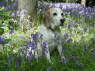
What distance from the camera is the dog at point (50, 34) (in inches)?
216

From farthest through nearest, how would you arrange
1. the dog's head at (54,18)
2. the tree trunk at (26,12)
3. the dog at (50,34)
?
the tree trunk at (26,12) → the dog's head at (54,18) → the dog at (50,34)

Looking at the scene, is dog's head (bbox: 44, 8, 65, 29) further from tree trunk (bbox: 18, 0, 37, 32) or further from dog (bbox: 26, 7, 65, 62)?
tree trunk (bbox: 18, 0, 37, 32)

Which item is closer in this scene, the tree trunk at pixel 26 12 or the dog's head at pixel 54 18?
the dog's head at pixel 54 18

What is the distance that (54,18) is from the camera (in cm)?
585

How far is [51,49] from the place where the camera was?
228 inches

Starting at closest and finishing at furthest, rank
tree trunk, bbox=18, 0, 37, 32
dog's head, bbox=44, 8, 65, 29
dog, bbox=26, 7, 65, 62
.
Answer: dog, bbox=26, 7, 65, 62 < dog's head, bbox=44, 8, 65, 29 < tree trunk, bbox=18, 0, 37, 32

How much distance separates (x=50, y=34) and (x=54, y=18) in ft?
1.47

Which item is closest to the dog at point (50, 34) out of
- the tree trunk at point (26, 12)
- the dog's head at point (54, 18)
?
the dog's head at point (54, 18)

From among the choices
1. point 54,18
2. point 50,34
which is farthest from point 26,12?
point 50,34

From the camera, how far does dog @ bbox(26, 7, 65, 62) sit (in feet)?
18.0

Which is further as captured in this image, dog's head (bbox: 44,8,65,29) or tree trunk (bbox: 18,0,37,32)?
tree trunk (bbox: 18,0,37,32)

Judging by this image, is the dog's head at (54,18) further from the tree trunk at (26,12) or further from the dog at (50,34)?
the tree trunk at (26,12)

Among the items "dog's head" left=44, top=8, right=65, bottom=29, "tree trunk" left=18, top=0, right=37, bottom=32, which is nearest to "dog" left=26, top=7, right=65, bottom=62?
"dog's head" left=44, top=8, right=65, bottom=29

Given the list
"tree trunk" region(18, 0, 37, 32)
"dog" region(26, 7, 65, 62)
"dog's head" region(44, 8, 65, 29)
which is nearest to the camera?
"dog" region(26, 7, 65, 62)
